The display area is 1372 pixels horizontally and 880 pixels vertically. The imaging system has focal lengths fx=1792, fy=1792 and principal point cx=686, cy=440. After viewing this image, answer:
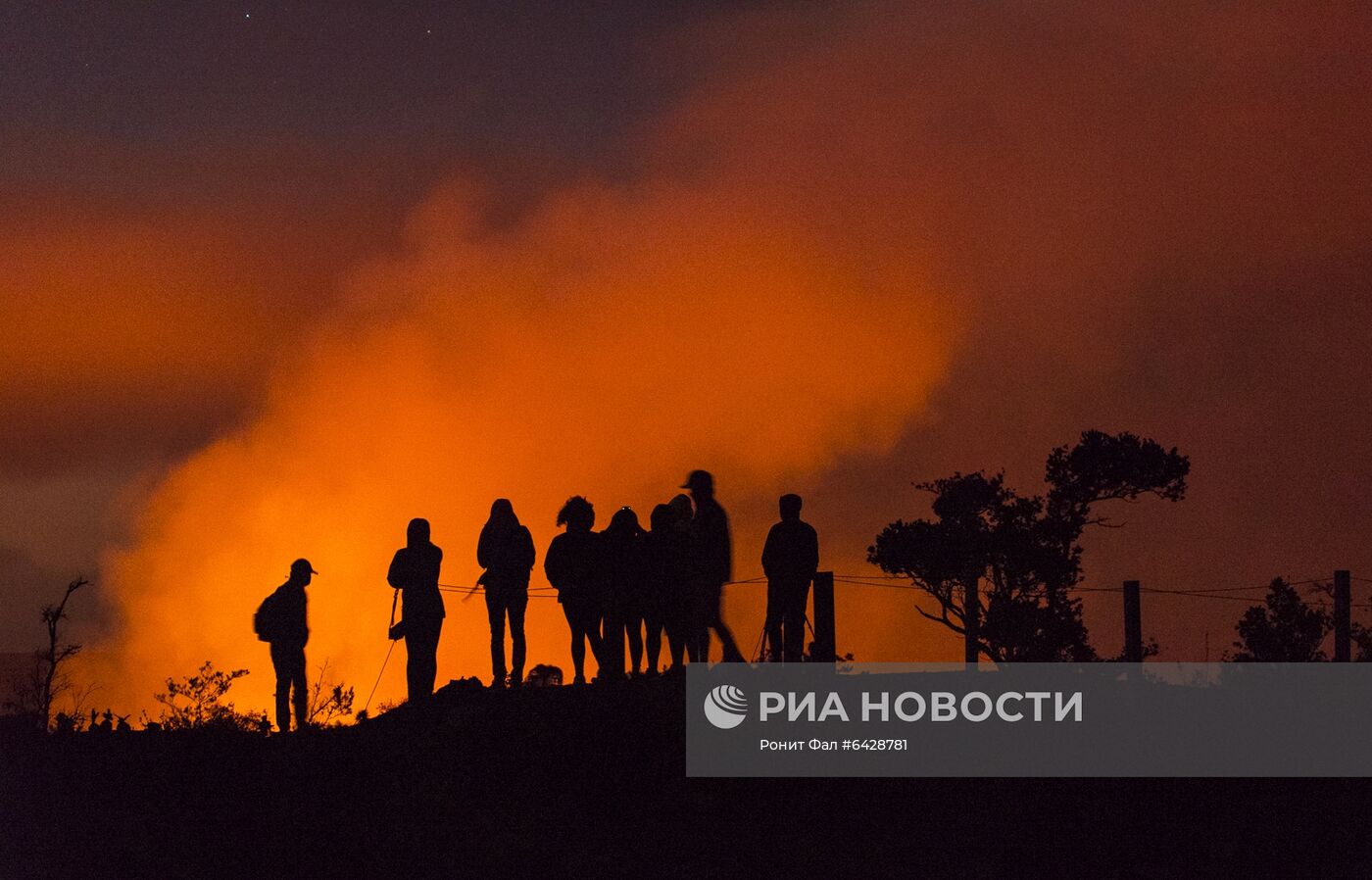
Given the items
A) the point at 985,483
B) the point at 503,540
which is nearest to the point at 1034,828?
the point at 503,540

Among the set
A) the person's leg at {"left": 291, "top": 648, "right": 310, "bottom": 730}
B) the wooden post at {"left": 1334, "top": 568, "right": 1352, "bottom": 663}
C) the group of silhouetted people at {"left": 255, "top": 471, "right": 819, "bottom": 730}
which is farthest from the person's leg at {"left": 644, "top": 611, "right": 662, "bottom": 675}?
the wooden post at {"left": 1334, "top": 568, "right": 1352, "bottom": 663}

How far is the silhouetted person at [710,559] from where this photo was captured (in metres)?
17.8

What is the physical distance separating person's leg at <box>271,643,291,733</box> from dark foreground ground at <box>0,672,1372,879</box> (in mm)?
1341

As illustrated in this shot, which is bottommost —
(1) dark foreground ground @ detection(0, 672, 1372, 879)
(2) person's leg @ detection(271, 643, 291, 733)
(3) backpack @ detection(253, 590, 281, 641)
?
(1) dark foreground ground @ detection(0, 672, 1372, 879)

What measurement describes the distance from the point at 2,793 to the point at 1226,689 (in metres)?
12.7

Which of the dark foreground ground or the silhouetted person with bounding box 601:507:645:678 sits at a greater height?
the silhouetted person with bounding box 601:507:645:678

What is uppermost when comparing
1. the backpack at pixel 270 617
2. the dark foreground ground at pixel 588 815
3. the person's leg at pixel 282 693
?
the backpack at pixel 270 617

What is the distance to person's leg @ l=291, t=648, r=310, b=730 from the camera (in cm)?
1898

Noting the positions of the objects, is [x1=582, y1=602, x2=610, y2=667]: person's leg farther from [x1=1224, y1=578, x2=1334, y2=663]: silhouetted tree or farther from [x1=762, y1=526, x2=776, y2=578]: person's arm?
[x1=1224, y1=578, x2=1334, y2=663]: silhouetted tree

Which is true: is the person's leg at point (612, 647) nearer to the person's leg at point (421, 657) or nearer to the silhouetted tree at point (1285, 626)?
the person's leg at point (421, 657)

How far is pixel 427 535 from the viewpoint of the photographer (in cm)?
1875

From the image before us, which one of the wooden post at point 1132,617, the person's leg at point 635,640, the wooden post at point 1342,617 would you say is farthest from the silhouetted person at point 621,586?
the wooden post at point 1342,617

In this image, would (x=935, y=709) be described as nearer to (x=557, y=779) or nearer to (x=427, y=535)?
(x=557, y=779)

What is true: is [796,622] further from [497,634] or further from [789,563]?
[497,634]
